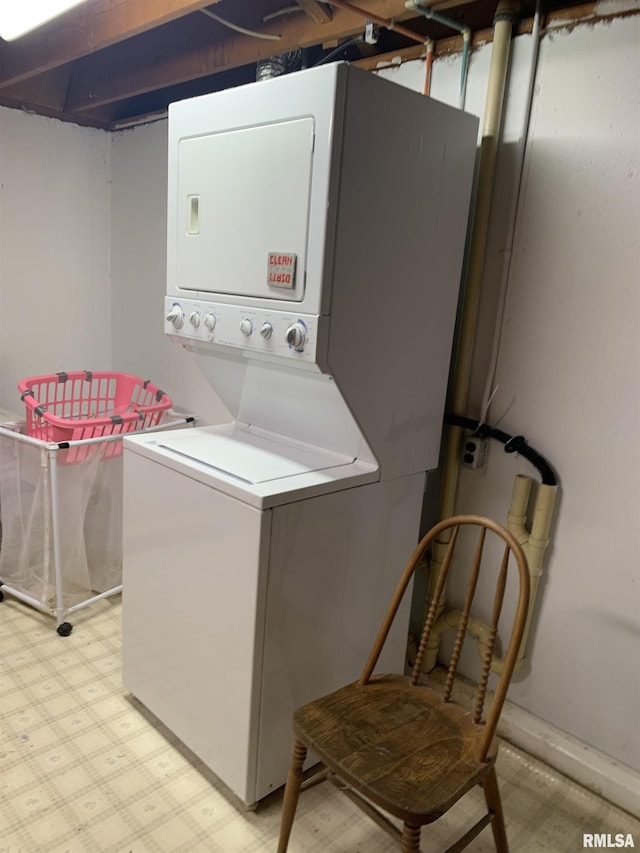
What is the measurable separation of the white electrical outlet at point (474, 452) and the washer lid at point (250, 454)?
428 mm

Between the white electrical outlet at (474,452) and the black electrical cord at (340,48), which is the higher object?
the black electrical cord at (340,48)

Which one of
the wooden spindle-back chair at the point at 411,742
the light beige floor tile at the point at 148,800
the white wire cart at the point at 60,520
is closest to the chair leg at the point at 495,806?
the wooden spindle-back chair at the point at 411,742

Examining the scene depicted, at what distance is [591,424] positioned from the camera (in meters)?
1.71

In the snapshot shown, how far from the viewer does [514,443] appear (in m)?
1.82

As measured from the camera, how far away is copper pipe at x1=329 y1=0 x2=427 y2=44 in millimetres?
1678

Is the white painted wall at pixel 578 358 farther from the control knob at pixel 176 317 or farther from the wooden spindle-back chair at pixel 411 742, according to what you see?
the control knob at pixel 176 317

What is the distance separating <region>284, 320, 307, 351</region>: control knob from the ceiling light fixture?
107 centimetres

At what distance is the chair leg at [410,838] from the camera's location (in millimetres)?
1141

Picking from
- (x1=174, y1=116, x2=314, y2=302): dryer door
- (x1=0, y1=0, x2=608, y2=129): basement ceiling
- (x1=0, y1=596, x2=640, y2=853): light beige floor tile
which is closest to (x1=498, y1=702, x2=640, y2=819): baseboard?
(x1=0, y1=596, x2=640, y2=853): light beige floor tile

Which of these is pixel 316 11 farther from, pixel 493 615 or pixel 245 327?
pixel 493 615

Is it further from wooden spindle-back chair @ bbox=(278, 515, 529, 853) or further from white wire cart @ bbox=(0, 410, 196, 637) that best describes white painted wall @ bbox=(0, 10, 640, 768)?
white wire cart @ bbox=(0, 410, 196, 637)

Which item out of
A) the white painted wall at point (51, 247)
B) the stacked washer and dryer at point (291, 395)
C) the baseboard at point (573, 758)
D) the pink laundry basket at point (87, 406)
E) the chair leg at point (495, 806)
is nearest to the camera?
the chair leg at point (495, 806)

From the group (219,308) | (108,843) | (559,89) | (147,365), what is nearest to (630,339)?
(559,89)

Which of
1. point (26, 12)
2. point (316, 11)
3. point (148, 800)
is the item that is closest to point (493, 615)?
point (148, 800)
